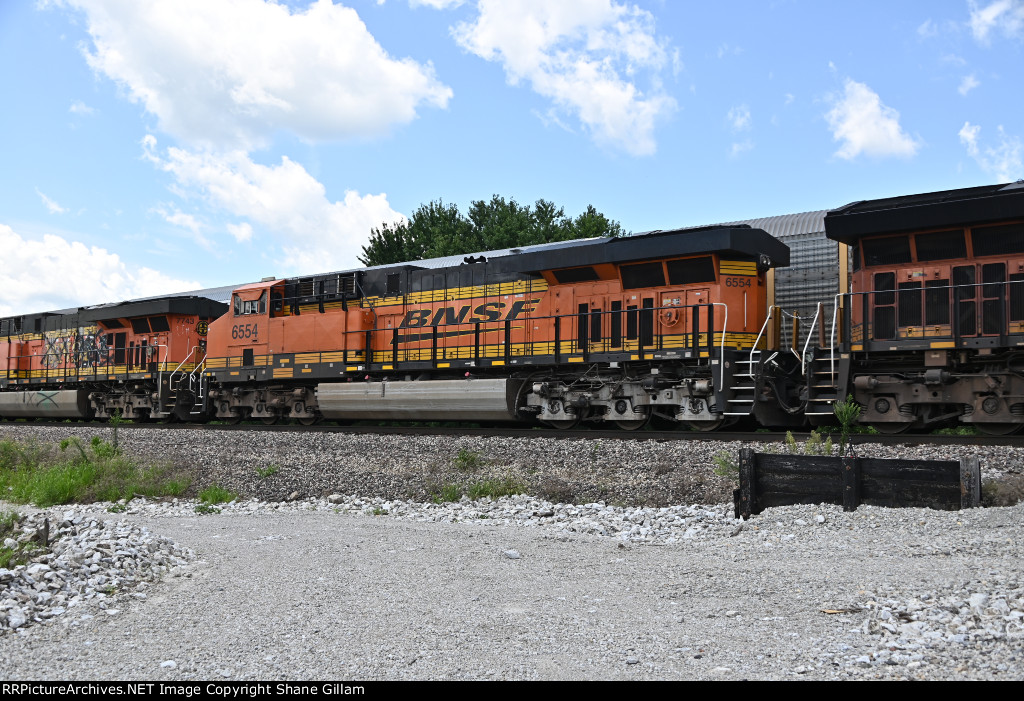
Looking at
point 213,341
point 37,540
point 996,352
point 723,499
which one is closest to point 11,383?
point 213,341

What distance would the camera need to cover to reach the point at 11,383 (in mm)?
26844

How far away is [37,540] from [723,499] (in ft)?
20.4

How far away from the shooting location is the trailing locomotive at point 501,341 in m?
13.0

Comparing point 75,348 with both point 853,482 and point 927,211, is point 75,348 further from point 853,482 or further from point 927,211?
point 853,482

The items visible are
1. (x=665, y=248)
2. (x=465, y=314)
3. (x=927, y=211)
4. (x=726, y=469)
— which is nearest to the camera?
(x=726, y=469)

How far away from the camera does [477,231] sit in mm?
41719

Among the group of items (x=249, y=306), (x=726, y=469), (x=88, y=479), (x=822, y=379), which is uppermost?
(x=249, y=306)

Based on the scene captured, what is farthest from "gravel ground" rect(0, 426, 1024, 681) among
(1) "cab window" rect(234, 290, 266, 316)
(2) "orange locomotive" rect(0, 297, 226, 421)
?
(2) "orange locomotive" rect(0, 297, 226, 421)

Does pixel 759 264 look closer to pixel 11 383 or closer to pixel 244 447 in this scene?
pixel 244 447

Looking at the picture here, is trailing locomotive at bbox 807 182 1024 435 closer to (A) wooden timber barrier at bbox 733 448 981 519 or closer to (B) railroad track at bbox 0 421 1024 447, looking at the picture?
(B) railroad track at bbox 0 421 1024 447

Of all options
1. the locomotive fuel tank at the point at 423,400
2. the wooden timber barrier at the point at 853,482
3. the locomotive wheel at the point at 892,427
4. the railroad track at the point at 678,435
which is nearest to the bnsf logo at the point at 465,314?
the locomotive fuel tank at the point at 423,400

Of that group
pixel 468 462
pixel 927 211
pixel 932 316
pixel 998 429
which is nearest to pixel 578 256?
pixel 468 462

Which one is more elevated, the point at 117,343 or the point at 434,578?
the point at 117,343

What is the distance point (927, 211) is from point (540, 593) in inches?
346
